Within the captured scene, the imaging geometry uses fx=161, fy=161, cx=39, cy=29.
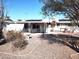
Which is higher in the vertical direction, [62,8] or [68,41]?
[62,8]

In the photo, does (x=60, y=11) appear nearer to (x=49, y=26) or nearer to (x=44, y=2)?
(x=44, y=2)

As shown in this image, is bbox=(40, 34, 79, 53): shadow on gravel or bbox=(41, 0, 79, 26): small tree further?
bbox=(41, 0, 79, 26): small tree

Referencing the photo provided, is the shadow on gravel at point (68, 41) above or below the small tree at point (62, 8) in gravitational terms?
below

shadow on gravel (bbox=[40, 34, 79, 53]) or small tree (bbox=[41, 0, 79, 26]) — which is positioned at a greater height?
small tree (bbox=[41, 0, 79, 26])

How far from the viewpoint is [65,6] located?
18219 millimetres

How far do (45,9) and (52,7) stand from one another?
128 cm

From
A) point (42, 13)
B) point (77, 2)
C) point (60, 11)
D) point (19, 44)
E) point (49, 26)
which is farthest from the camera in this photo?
point (49, 26)

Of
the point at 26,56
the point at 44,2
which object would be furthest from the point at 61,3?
the point at 26,56

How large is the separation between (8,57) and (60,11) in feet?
35.6

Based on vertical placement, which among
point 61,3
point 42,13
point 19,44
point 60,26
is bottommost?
point 60,26

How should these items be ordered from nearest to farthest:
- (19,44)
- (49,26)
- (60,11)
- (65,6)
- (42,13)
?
(19,44) < (65,6) < (60,11) < (42,13) < (49,26)

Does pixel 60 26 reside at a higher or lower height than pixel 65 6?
lower

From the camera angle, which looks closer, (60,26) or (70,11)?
(70,11)

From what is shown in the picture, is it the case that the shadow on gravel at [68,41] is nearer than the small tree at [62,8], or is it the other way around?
the shadow on gravel at [68,41]
